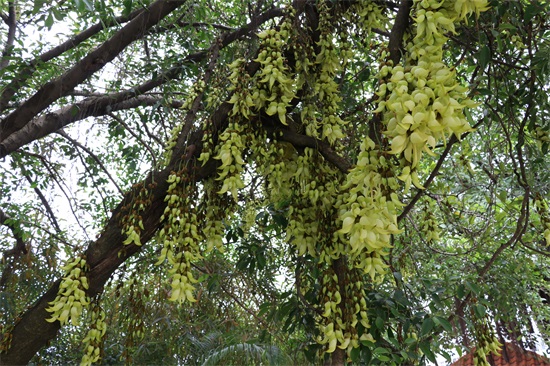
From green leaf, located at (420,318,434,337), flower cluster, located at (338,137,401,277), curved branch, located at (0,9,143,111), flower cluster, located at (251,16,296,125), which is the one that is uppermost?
curved branch, located at (0,9,143,111)

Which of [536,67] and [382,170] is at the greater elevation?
[536,67]

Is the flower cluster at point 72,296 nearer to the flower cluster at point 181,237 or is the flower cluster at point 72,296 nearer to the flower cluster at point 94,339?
the flower cluster at point 94,339

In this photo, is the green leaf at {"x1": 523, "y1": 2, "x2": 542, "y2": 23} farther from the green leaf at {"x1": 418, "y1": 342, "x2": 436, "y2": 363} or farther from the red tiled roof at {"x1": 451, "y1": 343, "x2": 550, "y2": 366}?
the red tiled roof at {"x1": 451, "y1": 343, "x2": 550, "y2": 366}

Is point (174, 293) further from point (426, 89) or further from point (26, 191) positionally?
point (26, 191)

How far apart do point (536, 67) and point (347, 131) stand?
2.08 feet

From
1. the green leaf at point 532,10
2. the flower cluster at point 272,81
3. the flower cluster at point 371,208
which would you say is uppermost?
the green leaf at point 532,10

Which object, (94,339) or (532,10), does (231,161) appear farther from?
(532,10)

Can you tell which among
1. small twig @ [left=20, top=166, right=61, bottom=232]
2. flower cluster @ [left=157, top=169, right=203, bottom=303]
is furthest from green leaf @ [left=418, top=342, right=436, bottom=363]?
small twig @ [left=20, top=166, right=61, bottom=232]

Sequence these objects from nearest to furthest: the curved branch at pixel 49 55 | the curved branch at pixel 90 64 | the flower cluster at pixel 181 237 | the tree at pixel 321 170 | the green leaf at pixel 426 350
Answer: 1. the tree at pixel 321 170
2. the flower cluster at pixel 181 237
3. the green leaf at pixel 426 350
4. the curved branch at pixel 90 64
5. the curved branch at pixel 49 55

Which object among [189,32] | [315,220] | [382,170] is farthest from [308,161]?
[189,32]

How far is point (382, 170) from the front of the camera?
1.17 meters

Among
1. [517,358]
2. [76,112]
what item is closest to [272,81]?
[76,112]

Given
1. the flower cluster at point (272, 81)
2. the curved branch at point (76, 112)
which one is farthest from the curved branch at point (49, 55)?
the flower cluster at point (272, 81)

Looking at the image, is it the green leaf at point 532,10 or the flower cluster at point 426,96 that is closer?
the flower cluster at point 426,96
